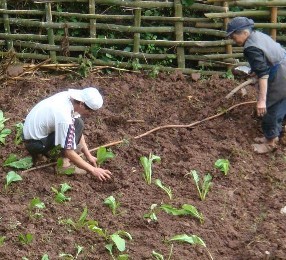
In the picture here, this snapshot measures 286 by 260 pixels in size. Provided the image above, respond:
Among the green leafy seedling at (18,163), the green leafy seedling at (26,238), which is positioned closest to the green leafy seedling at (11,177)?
the green leafy seedling at (18,163)

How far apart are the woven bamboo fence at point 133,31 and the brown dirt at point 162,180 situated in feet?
1.00

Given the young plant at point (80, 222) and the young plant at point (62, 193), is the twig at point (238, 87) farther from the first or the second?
the young plant at point (80, 222)

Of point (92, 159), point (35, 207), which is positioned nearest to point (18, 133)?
point (92, 159)

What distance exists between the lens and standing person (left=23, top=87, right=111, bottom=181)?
639cm

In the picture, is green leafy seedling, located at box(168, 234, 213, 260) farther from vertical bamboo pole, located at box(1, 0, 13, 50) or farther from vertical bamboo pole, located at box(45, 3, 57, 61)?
vertical bamboo pole, located at box(1, 0, 13, 50)

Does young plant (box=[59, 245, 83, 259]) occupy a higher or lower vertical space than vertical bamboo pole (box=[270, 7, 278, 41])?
lower

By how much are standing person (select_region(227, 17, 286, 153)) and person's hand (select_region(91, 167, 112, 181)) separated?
64.4 inches

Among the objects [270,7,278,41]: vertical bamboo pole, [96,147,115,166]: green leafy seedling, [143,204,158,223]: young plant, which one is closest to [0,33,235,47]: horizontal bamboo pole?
[270,7,278,41]: vertical bamboo pole

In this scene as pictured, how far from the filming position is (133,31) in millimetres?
8883

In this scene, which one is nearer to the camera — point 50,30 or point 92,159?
point 92,159

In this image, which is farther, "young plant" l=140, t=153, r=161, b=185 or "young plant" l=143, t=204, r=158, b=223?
"young plant" l=140, t=153, r=161, b=185

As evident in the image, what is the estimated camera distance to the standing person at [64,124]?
639 cm

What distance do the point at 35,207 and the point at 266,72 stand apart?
2518mm

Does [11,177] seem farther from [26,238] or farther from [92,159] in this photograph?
[26,238]
